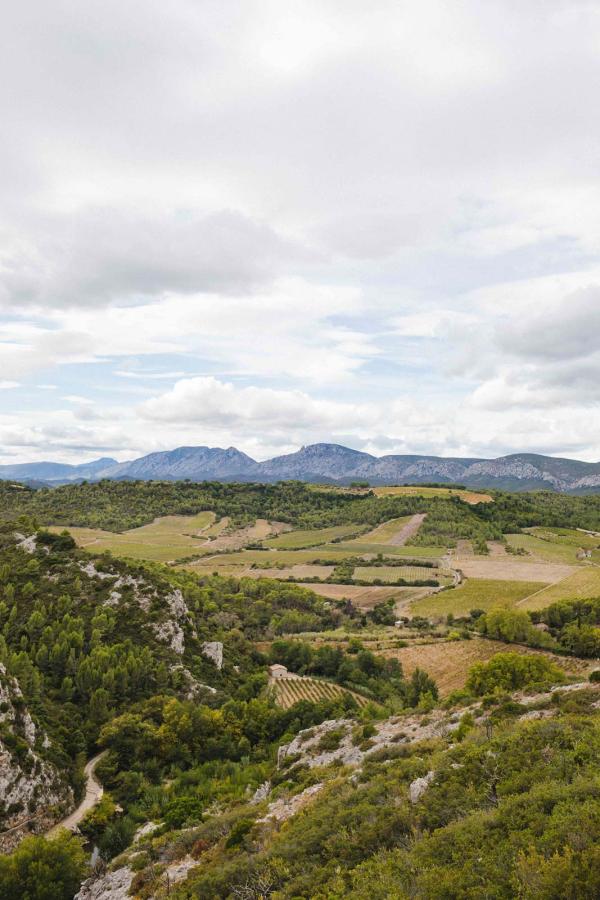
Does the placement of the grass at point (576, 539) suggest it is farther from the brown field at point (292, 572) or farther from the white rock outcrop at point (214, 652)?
the white rock outcrop at point (214, 652)

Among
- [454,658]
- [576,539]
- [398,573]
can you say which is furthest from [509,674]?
[576,539]

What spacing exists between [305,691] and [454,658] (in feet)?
88.4

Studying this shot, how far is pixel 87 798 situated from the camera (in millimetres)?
44844

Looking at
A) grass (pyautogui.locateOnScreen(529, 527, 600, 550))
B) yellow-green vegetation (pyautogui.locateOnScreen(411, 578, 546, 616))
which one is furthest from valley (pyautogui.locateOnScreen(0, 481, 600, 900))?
grass (pyautogui.locateOnScreen(529, 527, 600, 550))

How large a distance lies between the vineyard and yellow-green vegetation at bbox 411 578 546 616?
41.9 m

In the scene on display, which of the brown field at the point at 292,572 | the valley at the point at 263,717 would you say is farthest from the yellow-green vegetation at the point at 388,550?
the valley at the point at 263,717

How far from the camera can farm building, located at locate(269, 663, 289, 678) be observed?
79312mm

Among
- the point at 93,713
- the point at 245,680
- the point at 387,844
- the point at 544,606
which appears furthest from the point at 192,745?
the point at 544,606

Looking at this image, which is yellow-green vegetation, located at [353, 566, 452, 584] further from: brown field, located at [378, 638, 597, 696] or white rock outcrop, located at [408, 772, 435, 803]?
white rock outcrop, located at [408, 772, 435, 803]

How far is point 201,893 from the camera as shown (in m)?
22.8

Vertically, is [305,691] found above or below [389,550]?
below

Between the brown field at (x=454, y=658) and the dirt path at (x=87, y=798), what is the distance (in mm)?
45231

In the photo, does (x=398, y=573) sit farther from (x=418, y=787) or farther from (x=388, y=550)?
(x=418, y=787)

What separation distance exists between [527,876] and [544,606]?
103 m
